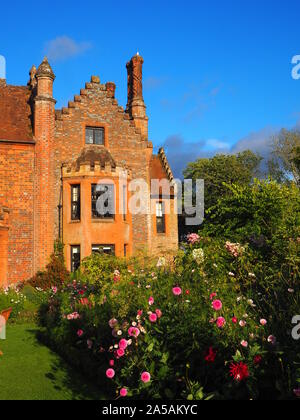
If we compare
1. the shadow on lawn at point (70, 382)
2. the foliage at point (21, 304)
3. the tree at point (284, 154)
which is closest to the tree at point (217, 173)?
the tree at point (284, 154)

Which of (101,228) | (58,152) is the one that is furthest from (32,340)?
(58,152)

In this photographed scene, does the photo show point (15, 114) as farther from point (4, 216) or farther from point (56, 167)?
point (4, 216)

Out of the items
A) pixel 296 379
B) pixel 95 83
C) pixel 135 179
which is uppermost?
pixel 95 83

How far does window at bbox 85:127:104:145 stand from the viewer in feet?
80.5

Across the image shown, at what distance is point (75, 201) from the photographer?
75.1 ft

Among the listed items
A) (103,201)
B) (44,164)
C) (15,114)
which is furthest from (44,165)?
(15,114)

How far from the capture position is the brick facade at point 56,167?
2147 cm

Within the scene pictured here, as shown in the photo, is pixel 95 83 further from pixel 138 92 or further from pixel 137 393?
pixel 137 393

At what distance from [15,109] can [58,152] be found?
3.61m

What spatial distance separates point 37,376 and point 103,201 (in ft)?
49.1

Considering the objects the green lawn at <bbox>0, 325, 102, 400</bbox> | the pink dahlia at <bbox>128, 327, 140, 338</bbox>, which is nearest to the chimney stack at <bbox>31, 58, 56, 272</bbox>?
the green lawn at <bbox>0, 325, 102, 400</bbox>

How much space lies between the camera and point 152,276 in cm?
853

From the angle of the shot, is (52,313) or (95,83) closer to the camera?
(52,313)

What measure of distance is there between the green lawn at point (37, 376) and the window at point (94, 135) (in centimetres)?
1532
